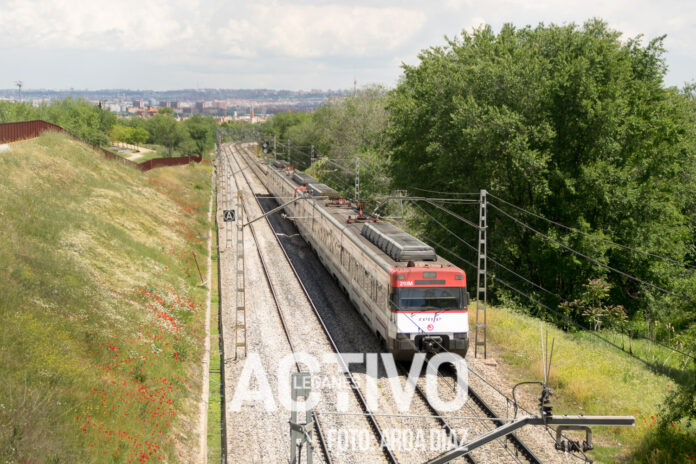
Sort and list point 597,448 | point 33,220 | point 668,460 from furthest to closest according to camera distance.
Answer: point 33,220 → point 597,448 → point 668,460

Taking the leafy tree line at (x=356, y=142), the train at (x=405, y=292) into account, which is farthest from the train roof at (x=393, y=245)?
the leafy tree line at (x=356, y=142)

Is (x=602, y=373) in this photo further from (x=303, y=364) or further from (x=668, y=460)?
(x=303, y=364)

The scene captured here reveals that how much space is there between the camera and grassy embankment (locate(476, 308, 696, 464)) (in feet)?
49.9

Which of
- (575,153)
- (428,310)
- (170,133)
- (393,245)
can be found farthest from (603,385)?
(170,133)

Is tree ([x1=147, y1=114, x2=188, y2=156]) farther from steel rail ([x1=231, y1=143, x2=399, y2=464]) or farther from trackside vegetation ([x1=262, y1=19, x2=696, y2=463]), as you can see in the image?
steel rail ([x1=231, y1=143, x2=399, y2=464])

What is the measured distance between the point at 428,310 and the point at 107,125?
4050 inches

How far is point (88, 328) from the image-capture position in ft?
59.2

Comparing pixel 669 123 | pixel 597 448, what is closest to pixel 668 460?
pixel 597 448

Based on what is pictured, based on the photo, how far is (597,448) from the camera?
15.8 metres

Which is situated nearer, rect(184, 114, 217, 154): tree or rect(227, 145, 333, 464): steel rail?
rect(227, 145, 333, 464): steel rail

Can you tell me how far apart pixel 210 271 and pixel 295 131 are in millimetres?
85441

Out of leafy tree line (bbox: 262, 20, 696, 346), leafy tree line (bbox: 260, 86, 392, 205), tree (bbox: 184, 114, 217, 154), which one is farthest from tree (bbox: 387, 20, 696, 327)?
tree (bbox: 184, 114, 217, 154)

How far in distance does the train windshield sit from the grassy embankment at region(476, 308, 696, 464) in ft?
11.3

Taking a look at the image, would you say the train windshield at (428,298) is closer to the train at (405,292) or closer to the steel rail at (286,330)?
the train at (405,292)
